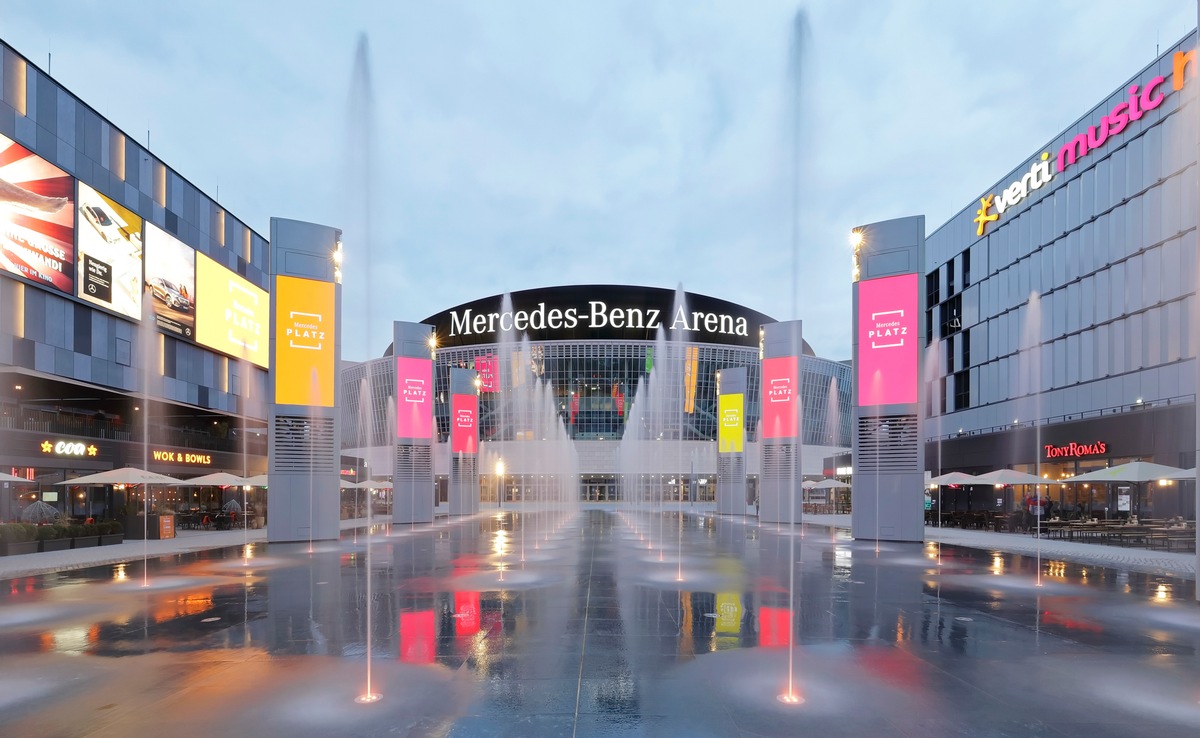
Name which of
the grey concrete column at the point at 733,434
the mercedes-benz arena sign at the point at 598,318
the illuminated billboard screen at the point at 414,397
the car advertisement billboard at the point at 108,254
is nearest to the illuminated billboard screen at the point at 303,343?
the illuminated billboard screen at the point at 414,397

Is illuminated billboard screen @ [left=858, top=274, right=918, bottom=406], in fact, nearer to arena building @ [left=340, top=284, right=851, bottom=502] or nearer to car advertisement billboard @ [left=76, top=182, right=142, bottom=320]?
car advertisement billboard @ [left=76, top=182, right=142, bottom=320]

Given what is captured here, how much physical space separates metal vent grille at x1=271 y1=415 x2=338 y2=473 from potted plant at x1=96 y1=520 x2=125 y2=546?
8453 millimetres

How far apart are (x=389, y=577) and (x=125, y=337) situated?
33.8 m

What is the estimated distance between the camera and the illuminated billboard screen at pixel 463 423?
53.0 m

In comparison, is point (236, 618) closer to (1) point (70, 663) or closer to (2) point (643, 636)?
(1) point (70, 663)

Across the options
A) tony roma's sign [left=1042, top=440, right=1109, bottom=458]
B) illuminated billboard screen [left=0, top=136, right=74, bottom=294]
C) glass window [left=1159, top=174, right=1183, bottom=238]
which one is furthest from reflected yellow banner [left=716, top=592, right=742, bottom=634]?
illuminated billboard screen [left=0, top=136, right=74, bottom=294]

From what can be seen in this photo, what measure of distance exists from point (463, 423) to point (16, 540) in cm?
2950

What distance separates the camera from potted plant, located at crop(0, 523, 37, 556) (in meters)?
25.9

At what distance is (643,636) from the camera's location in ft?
37.9

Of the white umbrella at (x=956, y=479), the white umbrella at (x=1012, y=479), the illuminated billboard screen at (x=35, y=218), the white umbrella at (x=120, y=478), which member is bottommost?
the white umbrella at (x=956, y=479)

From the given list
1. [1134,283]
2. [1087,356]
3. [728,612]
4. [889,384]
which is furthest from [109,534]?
[1087,356]

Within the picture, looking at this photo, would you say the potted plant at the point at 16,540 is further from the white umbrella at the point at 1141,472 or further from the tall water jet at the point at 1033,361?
the tall water jet at the point at 1033,361

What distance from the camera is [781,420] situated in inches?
1682

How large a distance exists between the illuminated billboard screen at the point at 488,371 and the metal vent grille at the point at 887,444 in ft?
257
